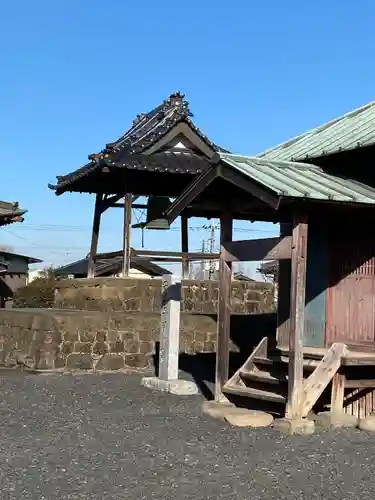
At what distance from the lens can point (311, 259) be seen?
9508 mm

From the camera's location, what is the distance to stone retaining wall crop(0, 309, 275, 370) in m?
12.7

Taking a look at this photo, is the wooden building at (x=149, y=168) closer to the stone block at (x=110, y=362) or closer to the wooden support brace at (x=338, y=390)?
the stone block at (x=110, y=362)

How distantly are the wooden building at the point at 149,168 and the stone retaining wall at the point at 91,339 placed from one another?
246 cm

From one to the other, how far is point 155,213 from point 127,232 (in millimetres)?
1087

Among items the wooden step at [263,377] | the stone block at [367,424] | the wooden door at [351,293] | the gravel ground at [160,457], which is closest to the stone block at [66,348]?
the gravel ground at [160,457]

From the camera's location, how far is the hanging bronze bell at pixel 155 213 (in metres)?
15.9

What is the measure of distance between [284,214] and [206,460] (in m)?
4.08

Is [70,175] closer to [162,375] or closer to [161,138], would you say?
[161,138]

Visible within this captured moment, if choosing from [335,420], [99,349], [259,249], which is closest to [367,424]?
[335,420]

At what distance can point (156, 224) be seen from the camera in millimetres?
15930

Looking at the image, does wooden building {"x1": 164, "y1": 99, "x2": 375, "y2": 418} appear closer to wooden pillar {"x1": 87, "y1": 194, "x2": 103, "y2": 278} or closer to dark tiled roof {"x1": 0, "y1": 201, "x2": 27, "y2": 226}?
wooden pillar {"x1": 87, "y1": 194, "x2": 103, "y2": 278}

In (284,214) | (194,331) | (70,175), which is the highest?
(70,175)

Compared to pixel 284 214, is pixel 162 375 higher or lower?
lower

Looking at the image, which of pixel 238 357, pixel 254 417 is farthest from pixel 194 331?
pixel 254 417
